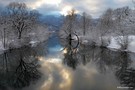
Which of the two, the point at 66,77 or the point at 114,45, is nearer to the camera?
the point at 66,77

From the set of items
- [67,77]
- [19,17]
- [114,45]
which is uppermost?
[19,17]

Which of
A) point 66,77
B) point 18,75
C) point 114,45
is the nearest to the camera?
point 66,77

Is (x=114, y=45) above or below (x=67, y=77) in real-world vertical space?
above

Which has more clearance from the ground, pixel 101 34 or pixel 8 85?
pixel 101 34

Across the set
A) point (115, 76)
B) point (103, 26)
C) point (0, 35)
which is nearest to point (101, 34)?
point (103, 26)

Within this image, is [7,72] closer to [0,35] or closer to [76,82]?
[76,82]

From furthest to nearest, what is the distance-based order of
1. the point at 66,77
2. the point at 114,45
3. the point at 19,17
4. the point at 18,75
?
the point at 19,17
the point at 114,45
the point at 18,75
the point at 66,77

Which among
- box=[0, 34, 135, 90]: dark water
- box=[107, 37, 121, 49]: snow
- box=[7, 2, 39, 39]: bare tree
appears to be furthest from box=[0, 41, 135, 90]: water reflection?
box=[7, 2, 39, 39]: bare tree

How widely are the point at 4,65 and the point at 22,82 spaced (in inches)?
443

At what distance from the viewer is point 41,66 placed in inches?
1420

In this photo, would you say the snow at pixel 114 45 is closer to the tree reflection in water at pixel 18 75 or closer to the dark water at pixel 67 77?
the dark water at pixel 67 77

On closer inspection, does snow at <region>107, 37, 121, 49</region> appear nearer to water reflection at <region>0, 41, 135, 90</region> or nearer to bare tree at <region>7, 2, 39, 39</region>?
water reflection at <region>0, 41, 135, 90</region>

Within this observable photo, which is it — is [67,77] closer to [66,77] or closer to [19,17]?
[66,77]

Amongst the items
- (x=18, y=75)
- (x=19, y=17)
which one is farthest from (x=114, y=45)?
(x=18, y=75)
